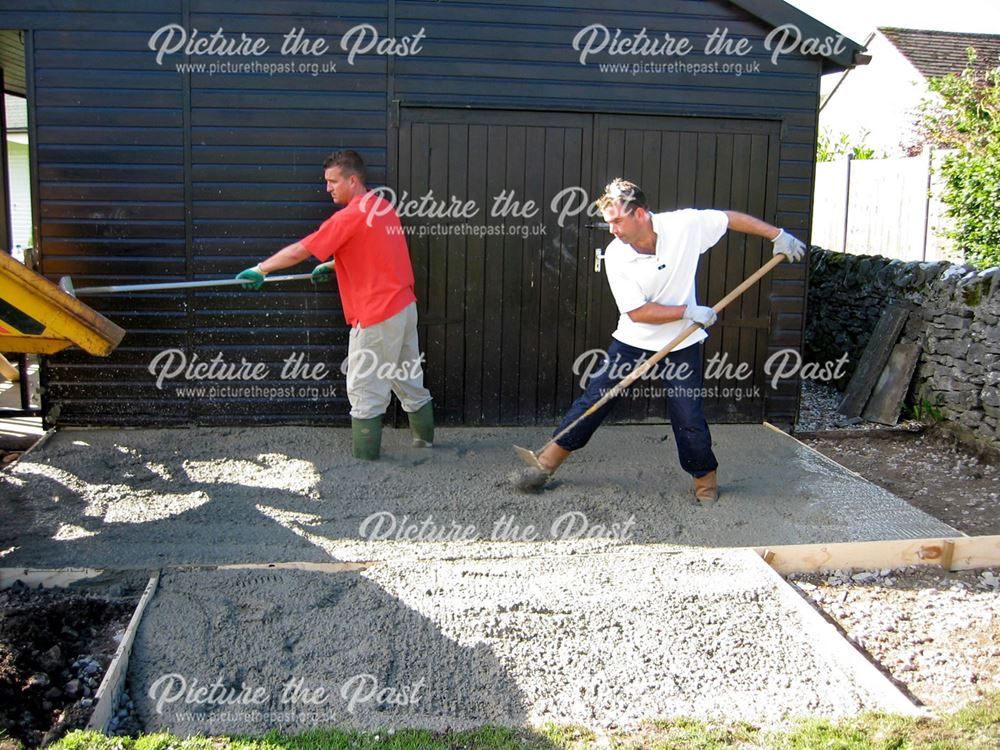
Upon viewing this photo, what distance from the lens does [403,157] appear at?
23.9 feet

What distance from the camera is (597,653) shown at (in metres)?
4.23

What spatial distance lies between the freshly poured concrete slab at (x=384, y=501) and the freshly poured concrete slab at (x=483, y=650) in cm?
48

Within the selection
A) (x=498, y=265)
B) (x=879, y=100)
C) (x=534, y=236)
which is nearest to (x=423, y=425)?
(x=498, y=265)

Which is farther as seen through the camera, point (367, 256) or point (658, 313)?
point (367, 256)

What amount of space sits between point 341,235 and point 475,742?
355 cm

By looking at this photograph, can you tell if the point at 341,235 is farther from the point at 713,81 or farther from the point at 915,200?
the point at 915,200

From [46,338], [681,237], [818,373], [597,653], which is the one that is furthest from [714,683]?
[818,373]

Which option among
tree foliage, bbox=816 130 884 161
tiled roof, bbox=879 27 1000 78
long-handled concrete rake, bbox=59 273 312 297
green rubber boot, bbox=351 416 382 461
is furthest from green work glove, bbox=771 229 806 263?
tiled roof, bbox=879 27 1000 78

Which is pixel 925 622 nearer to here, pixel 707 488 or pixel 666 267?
pixel 707 488

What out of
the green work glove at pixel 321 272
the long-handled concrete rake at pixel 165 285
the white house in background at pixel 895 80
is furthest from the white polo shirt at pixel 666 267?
the white house in background at pixel 895 80

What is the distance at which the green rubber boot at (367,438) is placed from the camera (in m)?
6.61

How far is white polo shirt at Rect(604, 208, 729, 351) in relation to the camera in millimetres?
5730

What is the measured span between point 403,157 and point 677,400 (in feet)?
9.33

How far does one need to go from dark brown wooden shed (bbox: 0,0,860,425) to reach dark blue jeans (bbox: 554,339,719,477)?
1.70 meters
